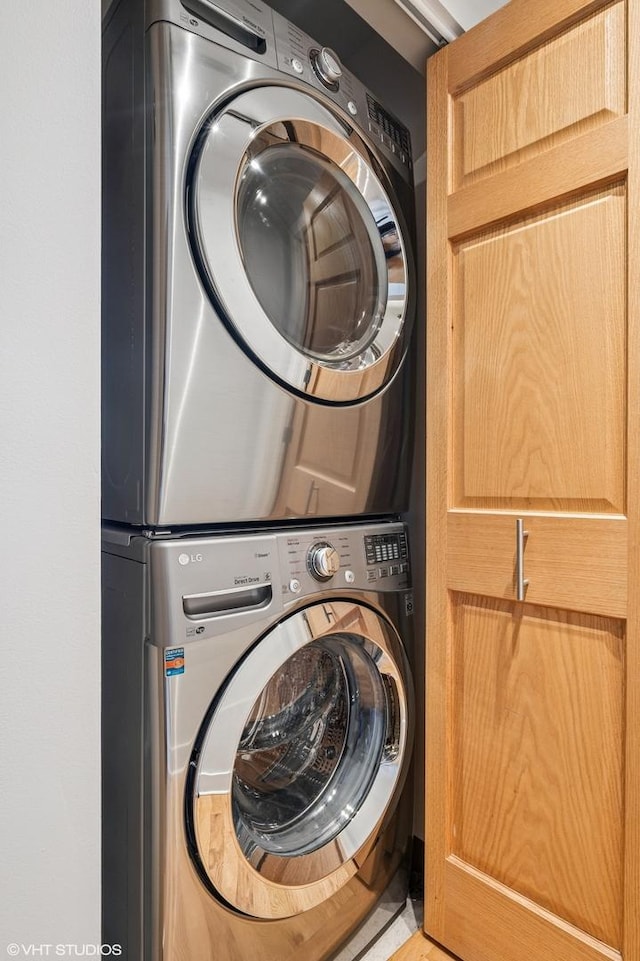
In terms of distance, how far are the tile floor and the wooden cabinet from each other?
11cm

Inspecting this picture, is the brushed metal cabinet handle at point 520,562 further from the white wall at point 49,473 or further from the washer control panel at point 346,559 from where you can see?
the white wall at point 49,473

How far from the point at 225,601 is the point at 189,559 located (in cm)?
10

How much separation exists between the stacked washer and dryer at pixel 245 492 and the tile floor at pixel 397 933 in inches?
4.0

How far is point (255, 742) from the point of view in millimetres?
1101

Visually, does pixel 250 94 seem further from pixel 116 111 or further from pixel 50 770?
pixel 50 770

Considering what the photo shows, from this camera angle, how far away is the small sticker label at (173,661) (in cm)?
85

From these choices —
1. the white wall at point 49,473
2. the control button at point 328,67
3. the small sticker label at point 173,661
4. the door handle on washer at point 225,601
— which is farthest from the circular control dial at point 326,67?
the small sticker label at point 173,661

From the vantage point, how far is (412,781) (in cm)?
135

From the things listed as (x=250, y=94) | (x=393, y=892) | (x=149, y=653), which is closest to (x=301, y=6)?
(x=250, y=94)

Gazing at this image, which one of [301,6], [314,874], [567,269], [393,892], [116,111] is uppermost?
[301,6]

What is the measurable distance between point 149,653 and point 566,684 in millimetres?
739

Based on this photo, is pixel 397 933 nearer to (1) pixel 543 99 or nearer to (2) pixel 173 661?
(2) pixel 173 661

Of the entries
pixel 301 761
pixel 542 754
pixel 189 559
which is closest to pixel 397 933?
pixel 301 761

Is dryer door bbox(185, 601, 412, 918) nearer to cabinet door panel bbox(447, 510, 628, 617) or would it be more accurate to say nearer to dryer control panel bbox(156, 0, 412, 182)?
cabinet door panel bbox(447, 510, 628, 617)
